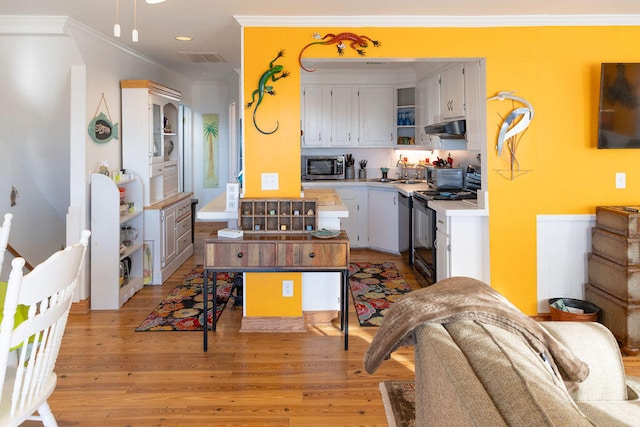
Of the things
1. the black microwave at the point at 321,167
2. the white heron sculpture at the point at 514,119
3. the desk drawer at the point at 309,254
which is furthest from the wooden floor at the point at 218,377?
the black microwave at the point at 321,167

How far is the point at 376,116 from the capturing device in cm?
712

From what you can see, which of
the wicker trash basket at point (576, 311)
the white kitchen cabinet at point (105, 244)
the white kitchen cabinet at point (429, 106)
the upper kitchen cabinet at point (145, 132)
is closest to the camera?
the wicker trash basket at point (576, 311)

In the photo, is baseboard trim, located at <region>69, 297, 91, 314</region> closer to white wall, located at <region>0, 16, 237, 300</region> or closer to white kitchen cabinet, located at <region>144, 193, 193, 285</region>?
white wall, located at <region>0, 16, 237, 300</region>

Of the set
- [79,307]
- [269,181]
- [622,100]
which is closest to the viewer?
[622,100]

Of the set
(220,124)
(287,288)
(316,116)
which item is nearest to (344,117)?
(316,116)

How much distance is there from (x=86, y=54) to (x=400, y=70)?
3979 millimetres

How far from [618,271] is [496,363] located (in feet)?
9.37

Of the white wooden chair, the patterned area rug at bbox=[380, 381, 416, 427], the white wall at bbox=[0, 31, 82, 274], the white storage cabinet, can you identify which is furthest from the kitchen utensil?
the white wooden chair

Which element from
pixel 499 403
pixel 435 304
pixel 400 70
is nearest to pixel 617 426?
pixel 435 304

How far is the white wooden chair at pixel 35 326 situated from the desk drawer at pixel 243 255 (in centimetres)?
144

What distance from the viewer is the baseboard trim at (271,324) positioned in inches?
156

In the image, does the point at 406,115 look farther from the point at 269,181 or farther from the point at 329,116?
the point at 269,181

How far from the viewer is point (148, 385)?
301 centimetres

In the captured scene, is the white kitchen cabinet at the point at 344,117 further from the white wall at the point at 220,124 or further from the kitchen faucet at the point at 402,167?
the white wall at the point at 220,124
